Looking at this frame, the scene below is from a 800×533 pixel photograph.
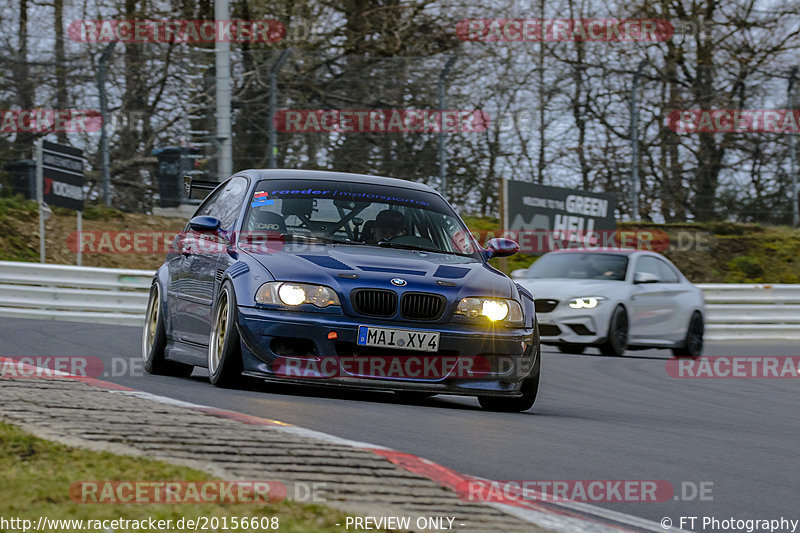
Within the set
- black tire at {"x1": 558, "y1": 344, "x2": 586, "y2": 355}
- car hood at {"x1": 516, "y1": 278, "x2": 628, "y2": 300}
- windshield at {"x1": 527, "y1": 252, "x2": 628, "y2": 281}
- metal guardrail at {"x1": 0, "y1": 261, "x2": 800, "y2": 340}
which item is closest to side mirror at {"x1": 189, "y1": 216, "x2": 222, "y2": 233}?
car hood at {"x1": 516, "y1": 278, "x2": 628, "y2": 300}

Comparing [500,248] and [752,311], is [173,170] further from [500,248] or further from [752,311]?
[500,248]

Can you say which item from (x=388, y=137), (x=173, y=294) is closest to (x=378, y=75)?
(x=388, y=137)

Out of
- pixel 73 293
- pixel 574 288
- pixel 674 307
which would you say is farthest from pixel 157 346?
pixel 674 307

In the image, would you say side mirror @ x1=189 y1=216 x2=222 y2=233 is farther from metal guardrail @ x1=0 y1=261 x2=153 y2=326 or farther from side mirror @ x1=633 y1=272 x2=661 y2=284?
metal guardrail @ x1=0 y1=261 x2=153 y2=326

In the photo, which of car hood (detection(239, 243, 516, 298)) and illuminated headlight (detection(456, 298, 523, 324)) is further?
illuminated headlight (detection(456, 298, 523, 324))

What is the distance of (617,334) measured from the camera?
51.9 feet

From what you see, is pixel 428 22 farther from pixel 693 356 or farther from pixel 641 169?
pixel 693 356

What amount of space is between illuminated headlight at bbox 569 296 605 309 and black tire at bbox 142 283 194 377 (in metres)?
6.99

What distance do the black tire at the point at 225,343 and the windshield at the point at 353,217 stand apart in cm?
62

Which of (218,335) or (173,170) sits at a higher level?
(173,170)

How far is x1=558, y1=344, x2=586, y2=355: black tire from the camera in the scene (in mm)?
16259

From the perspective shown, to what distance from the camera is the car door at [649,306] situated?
53.6 feet

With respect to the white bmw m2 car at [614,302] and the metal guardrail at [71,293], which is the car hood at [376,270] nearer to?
the white bmw m2 car at [614,302]

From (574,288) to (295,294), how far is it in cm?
890
